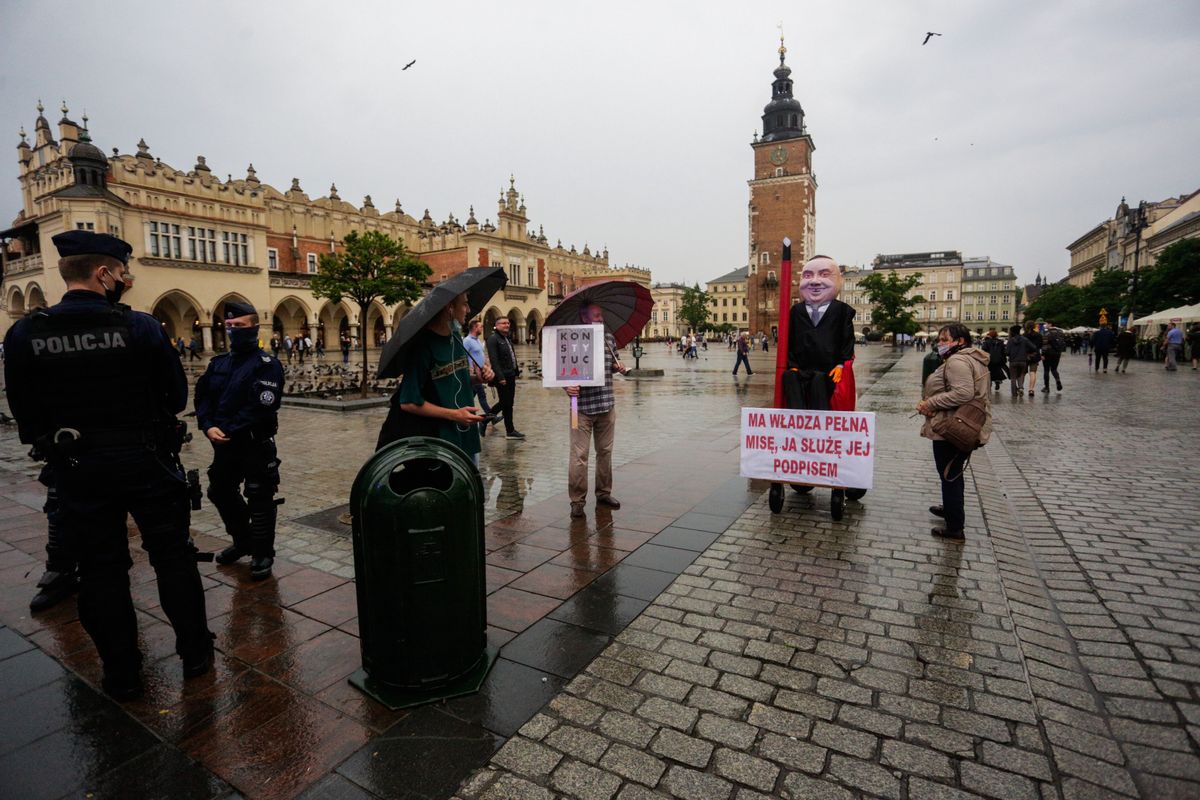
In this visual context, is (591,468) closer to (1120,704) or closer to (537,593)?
(537,593)

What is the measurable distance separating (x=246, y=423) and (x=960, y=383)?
5.06 m

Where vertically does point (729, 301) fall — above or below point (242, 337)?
above

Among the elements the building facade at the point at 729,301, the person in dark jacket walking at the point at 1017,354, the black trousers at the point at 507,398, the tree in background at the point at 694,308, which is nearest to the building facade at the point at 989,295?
the building facade at the point at 729,301

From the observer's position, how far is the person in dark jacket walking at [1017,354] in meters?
14.3

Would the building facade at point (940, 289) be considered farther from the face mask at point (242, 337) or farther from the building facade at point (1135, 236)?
the face mask at point (242, 337)

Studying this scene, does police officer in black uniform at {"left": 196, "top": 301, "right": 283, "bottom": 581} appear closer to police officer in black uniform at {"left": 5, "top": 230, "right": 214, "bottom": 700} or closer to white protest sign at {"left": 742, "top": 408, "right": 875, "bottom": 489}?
police officer in black uniform at {"left": 5, "top": 230, "right": 214, "bottom": 700}

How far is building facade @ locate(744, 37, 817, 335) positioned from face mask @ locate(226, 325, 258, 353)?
6452 centimetres

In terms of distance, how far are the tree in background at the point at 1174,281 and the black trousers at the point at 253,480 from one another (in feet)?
138

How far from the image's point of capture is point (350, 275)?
15.7 m

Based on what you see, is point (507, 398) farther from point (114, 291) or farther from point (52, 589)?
point (114, 291)

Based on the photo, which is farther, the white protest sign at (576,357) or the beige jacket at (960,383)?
the white protest sign at (576,357)

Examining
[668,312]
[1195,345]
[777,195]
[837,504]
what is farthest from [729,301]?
[837,504]

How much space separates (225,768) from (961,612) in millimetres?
3635

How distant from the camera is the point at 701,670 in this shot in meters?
2.82
